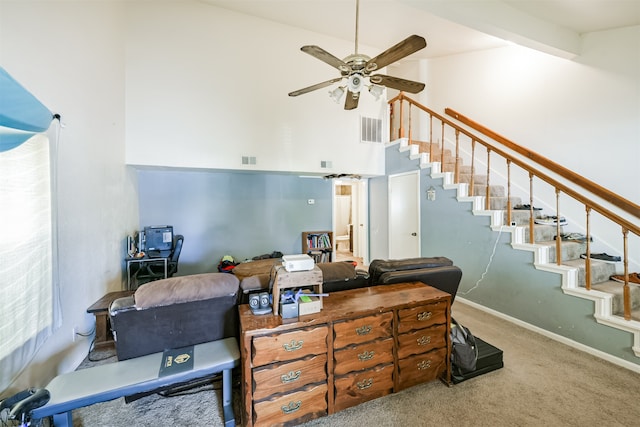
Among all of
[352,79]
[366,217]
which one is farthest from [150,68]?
[366,217]

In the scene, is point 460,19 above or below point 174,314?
above

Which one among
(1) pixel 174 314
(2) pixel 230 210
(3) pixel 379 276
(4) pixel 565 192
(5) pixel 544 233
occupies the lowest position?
(1) pixel 174 314

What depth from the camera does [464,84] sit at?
187 inches

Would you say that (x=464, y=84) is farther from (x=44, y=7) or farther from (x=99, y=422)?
(x=99, y=422)

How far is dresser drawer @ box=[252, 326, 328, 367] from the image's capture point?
4.76 feet

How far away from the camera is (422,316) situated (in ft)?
6.07

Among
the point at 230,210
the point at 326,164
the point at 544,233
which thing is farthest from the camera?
the point at 230,210

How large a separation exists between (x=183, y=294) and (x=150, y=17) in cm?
395

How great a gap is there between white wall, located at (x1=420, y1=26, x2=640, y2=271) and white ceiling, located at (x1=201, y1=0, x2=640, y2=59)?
0.25 metres

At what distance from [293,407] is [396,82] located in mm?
2762

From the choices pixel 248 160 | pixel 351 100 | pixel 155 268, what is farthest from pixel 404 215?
pixel 155 268

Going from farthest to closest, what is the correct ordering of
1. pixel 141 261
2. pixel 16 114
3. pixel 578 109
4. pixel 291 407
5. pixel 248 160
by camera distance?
pixel 248 160
pixel 141 261
pixel 578 109
pixel 291 407
pixel 16 114

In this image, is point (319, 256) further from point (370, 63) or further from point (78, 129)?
point (78, 129)

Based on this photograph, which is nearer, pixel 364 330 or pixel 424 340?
pixel 364 330
